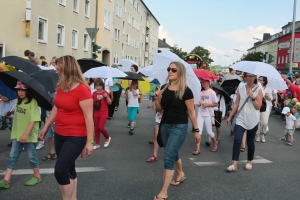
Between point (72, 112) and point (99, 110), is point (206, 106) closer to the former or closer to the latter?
point (99, 110)

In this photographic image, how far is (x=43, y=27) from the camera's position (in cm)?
2434

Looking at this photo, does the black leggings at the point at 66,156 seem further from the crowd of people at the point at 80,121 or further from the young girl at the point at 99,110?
the young girl at the point at 99,110

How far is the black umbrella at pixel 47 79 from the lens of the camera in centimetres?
552

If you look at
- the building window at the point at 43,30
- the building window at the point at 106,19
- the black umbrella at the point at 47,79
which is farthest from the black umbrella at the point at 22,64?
the building window at the point at 106,19

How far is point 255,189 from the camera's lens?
528 centimetres

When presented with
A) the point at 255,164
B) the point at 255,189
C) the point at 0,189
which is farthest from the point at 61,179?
the point at 255,164

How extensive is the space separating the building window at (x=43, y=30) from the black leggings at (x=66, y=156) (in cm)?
2136

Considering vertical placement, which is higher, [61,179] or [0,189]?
[61,179]

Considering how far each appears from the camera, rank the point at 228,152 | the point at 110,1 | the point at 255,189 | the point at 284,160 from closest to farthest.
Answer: the point at 255,189 → the point at 284,160 → the point at 228,152 → the point at 110,1

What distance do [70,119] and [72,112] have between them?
8 centimetres

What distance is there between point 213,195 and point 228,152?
313 centimetres

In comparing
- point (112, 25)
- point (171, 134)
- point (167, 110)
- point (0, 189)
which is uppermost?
point (112, 25)

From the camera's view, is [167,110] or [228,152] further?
[228,152]

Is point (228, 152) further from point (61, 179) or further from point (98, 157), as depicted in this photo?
point (61, 179)
